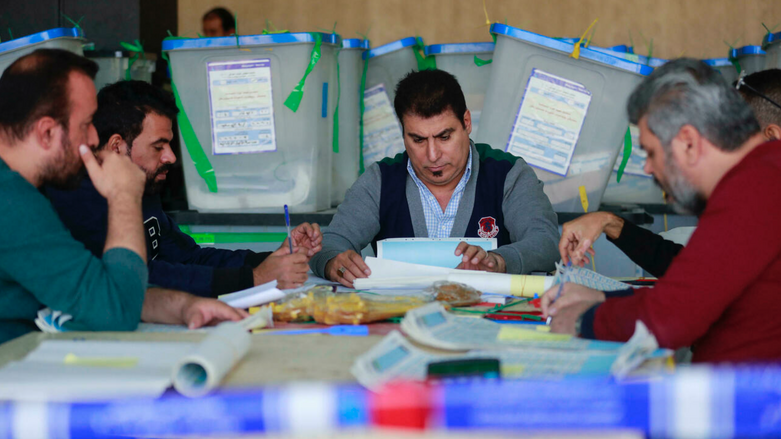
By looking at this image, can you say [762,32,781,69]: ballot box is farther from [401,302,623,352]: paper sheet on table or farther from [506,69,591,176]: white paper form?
[401,302,623,352]: paper sheet on table

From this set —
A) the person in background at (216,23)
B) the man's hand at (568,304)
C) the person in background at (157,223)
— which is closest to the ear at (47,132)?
the person in background at (157,223)

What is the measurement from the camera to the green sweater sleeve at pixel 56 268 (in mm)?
1164

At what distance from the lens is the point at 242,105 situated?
8.41 feet

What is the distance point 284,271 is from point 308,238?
25 centimetres

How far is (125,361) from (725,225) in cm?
87

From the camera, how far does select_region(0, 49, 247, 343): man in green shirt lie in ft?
3.84

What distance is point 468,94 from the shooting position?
2789 mm

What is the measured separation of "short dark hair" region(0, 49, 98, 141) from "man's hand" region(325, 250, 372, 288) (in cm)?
73

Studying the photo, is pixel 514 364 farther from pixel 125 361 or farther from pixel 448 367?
pixel 125 361

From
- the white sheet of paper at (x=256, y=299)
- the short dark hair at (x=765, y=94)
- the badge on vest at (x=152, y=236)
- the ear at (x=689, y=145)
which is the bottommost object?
the white sheet of paper at (x=256, y=299)

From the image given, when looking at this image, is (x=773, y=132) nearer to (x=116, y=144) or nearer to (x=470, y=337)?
(x=470, y=337)

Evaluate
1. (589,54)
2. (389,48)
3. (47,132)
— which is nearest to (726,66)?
(589,54)

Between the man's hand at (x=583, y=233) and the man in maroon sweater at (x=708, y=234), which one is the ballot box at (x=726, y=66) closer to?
the man's hand at (x=583, y=233)

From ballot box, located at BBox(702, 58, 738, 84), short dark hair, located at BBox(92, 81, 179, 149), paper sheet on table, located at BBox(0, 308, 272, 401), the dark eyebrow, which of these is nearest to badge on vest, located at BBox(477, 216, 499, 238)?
the dark eyebrow
